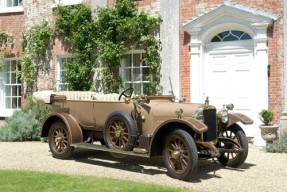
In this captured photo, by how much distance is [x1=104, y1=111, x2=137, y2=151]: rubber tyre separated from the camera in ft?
23.5

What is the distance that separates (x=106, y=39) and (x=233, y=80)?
4155 mm

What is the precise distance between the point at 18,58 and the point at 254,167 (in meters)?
10.3

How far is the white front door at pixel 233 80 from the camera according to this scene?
430 inches

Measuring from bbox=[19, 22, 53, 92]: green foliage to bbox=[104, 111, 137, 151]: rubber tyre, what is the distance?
7.59m

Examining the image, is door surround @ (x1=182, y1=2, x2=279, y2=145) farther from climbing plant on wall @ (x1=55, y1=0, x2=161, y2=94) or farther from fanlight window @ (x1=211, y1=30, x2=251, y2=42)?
climbing plant on wall @ (x1=55, y1=0, x2=161, y2=94)

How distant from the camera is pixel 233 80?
1123 centimetres

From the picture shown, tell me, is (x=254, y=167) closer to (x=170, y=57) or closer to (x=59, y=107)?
(x=59, y=107)

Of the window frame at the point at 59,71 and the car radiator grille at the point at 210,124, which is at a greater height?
the window frame at the point at 59,71

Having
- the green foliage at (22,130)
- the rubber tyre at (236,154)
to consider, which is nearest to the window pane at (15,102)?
the green foliage at (22,130)

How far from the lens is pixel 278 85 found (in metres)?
10.5

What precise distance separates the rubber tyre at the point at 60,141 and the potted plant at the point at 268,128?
4.67 m

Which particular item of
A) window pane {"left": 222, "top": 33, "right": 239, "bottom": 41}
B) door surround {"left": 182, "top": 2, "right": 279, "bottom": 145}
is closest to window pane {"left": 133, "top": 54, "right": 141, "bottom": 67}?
door surround {"left": 182, "top": 2, "right": 279, "bottom": 145}

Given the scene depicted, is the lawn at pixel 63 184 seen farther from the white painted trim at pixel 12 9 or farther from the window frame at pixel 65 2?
the white painted trim at pixel 12 9

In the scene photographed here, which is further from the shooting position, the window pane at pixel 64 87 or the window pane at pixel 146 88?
the window pane at pixel 64 87
